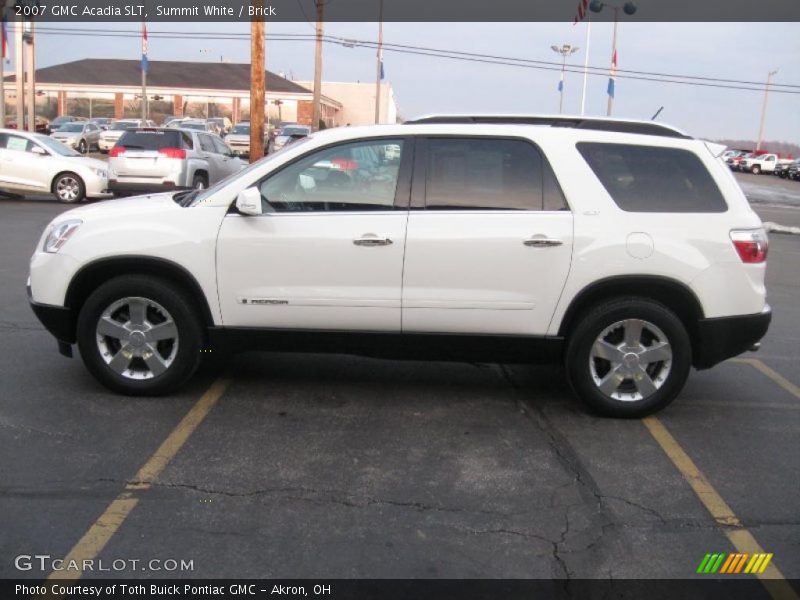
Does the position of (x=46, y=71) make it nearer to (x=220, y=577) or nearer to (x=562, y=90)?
(x=562, y=90)

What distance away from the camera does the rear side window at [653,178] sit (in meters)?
5.09

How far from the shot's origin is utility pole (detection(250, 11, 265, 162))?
56.6 feet

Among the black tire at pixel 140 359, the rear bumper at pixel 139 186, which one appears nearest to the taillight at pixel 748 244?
the black tire at pixel 140 359

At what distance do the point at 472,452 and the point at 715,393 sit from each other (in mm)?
2358

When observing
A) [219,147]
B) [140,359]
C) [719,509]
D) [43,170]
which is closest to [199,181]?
[219,147]

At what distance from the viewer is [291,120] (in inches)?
2699

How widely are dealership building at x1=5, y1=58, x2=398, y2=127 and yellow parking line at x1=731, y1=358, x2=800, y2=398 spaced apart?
6132 centimetres

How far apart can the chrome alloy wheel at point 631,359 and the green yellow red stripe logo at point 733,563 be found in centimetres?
169

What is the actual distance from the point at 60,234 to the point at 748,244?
4.47 meters

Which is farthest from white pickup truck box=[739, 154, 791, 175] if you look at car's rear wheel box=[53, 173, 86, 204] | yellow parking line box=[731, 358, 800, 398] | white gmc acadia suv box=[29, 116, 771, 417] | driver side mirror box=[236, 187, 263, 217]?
driver side mirror box=[236, 187, 263, 217]

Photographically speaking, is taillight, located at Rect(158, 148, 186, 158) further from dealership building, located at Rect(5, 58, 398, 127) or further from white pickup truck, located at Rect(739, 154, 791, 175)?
white pickup truck, located at Rect(739, 154, 791, 175)

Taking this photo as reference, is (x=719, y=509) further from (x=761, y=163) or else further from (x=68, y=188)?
(x=761, y=163)

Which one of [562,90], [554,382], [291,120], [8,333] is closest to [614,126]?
[554,382]

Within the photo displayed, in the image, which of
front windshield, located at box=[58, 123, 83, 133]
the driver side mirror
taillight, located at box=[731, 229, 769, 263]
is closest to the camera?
the driver side mirror
